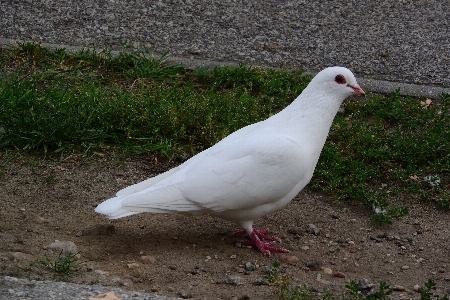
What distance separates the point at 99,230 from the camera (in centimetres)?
473

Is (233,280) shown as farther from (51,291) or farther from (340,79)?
(340,79)

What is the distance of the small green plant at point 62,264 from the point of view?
4.00m

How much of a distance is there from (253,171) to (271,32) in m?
3.89

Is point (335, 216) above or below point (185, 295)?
above

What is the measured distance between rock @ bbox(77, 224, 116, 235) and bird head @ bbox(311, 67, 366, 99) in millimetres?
1512

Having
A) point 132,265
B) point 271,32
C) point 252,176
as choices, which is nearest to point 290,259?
point 252,176

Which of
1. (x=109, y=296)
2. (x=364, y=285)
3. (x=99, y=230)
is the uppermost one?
(x=364, y=285)

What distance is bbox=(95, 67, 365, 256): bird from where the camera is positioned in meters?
4.39

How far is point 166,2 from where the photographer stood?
8.56m

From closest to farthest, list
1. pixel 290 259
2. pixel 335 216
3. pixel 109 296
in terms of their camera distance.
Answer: pixel 109 296 → pixel 290 259 → pixel 335 216

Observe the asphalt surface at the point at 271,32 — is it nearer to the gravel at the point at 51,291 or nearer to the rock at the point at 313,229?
the rock at the point at 313,229

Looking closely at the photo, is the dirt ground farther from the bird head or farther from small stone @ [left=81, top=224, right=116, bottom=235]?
the bird head

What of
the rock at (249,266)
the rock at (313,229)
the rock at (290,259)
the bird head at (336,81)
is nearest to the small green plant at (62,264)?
the rock at (249,266)

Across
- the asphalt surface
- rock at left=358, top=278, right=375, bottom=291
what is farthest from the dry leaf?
the asphalt surface
